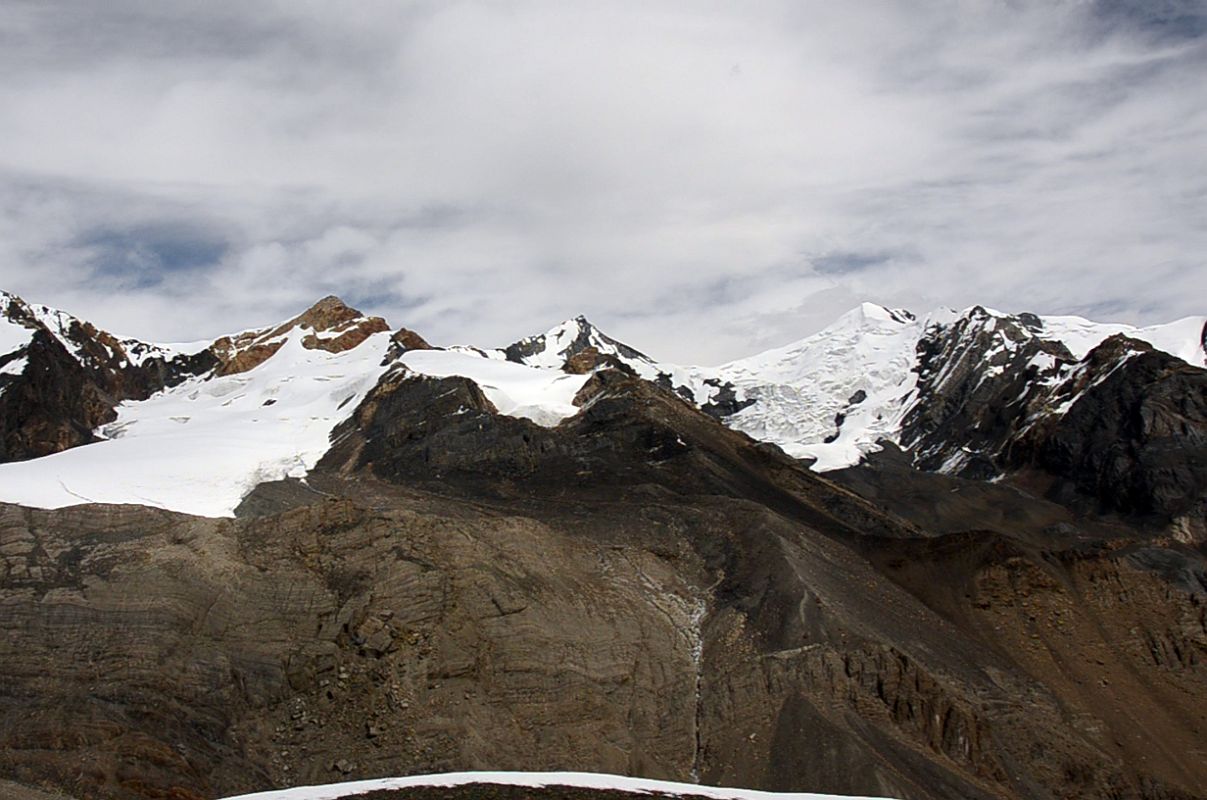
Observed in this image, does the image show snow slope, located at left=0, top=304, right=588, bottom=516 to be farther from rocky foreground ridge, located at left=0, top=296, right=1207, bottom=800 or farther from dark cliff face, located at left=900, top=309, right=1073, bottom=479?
dark cliff face, located at left=900, top=309, right=1073, bottom=479

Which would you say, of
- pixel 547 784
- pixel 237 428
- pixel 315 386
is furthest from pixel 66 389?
pixel 547 784

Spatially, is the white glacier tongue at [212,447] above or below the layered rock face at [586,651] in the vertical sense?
above

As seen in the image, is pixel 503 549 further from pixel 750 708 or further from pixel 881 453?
pixel 881 453

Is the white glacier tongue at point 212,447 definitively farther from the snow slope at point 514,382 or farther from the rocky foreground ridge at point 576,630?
the snow slope at point 514,382

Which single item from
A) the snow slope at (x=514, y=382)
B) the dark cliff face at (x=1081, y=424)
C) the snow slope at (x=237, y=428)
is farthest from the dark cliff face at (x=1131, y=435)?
the snow slope at (x=237, y=428)

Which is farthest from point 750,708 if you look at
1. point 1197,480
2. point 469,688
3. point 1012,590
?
point 1197,480

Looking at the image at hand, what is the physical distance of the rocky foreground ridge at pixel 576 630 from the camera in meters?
43.5

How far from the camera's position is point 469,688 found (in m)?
46.9

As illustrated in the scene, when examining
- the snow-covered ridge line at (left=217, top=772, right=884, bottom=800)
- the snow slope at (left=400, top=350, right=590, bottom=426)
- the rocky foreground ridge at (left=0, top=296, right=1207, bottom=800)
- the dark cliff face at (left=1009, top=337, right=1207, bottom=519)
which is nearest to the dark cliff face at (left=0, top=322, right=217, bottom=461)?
the snow slope at (left=400, top=350, right=590, bottom=426)

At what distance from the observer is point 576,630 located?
5166cm

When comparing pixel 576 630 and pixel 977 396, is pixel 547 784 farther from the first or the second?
pixel 977 396

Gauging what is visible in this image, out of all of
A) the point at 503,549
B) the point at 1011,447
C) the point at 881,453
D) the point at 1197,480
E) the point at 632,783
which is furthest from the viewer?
the point at 881,453

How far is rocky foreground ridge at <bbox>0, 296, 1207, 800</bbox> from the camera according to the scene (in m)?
43.5

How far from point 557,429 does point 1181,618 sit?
41.6 metres
